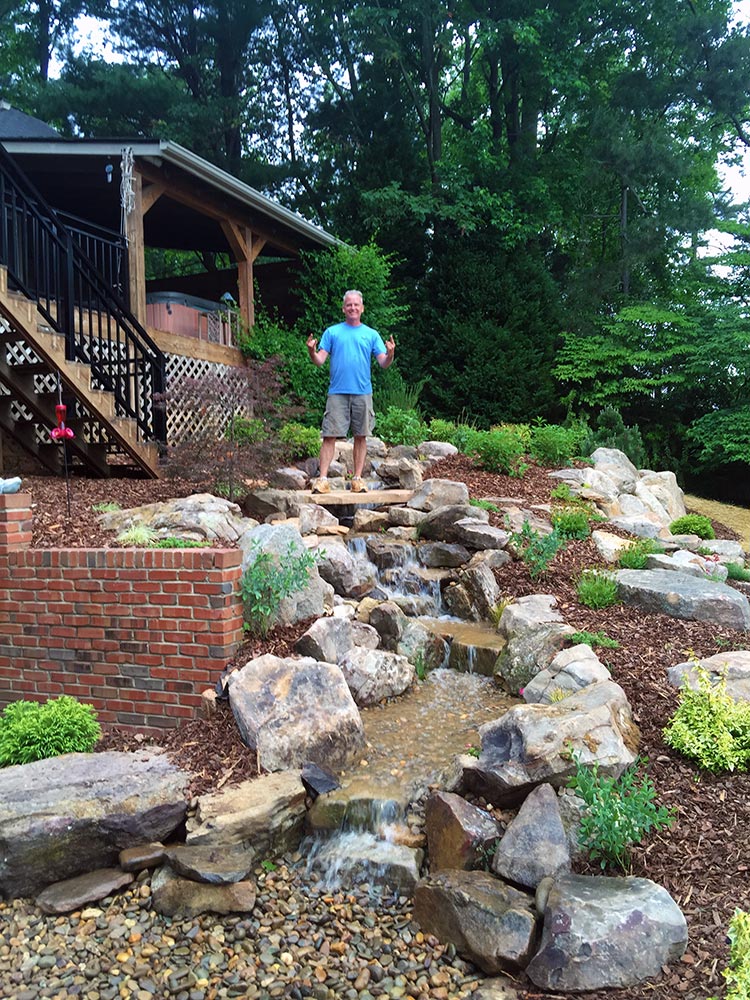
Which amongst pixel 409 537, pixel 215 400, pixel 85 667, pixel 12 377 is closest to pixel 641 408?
pixel 409 537

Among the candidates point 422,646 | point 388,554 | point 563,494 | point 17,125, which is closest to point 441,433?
point 563,494

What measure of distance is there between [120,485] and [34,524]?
5.48 ft

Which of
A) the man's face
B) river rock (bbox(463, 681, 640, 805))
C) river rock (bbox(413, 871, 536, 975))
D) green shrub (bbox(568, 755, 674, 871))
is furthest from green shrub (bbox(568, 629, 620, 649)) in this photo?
the man's face

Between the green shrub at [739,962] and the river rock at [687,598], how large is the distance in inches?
111

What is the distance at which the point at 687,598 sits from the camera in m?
4.96

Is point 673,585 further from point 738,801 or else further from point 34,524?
point 34,524

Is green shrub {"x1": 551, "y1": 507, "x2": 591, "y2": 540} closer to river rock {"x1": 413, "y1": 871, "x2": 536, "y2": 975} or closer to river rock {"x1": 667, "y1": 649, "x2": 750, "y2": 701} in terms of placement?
river rock {"x1": 667, "y1": 649, "x2": 750, "y2": 701}

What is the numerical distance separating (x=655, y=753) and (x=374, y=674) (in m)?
1.71

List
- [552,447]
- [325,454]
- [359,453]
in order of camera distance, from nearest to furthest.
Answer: [325,454] < [359,453] < [552,447]

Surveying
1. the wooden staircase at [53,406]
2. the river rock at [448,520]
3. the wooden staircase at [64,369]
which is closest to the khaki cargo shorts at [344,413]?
the river rock at [448,520]

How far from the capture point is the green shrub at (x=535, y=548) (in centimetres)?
579

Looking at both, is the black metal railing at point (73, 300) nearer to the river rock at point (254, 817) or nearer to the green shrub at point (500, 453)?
the green shrub at point (500, 453)

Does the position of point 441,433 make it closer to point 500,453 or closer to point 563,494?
point 500,453

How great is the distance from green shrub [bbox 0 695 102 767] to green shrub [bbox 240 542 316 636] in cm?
103
